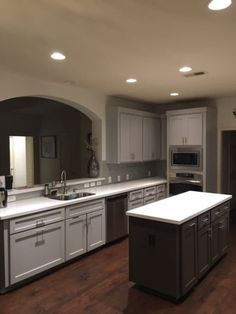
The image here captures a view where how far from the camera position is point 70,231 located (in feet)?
12.0

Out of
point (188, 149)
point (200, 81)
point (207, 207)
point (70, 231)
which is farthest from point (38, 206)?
point (188, 149)

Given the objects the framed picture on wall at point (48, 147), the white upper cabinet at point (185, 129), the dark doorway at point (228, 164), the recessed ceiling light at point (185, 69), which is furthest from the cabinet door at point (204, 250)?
the framed picture on wall at point (48, 147)

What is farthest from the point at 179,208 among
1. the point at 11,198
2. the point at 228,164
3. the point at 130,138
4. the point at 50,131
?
the point at 50,131

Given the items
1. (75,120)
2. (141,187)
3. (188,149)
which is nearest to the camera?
(141,187)

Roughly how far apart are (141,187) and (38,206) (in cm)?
222

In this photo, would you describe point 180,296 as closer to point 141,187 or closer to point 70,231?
point 70,231

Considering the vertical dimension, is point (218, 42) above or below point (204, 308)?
above

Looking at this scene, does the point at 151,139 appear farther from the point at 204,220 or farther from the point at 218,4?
the point at 218,4

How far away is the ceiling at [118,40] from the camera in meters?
1.96

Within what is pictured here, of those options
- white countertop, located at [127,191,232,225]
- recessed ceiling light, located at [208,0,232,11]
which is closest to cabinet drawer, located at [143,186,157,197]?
white countertop, located at [127,191,232,225]

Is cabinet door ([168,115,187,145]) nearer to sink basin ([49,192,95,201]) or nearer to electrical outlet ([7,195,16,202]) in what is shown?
sink basin ([49,192,95,201])

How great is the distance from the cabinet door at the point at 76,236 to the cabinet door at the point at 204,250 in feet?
5.29

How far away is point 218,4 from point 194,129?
370cm

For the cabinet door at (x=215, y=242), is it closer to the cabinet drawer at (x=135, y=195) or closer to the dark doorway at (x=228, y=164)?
the cabinet drawer at (x=135, y=195)
